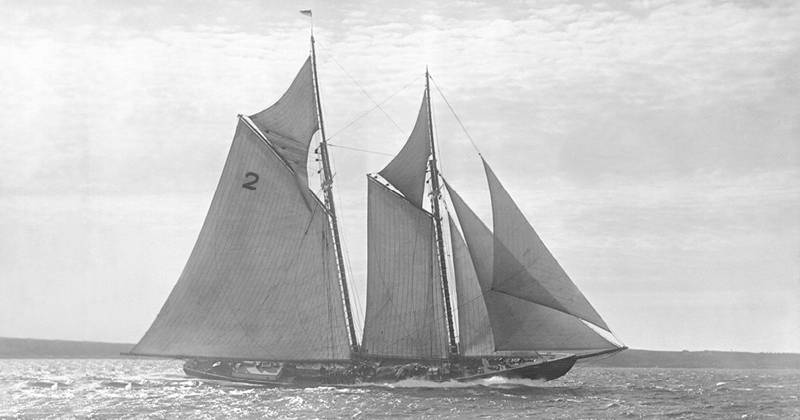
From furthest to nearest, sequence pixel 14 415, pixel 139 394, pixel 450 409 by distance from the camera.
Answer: pixel 139 394
pixel 450 409
pixel 14 415

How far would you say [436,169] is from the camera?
63000mm

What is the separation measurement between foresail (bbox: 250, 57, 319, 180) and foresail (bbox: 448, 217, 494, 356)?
10.7 metres

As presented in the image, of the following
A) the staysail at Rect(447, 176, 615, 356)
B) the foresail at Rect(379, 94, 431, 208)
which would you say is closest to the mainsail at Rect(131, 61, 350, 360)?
the foresail at Rect(379, 94, 431, 208)

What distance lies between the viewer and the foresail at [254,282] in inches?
2414

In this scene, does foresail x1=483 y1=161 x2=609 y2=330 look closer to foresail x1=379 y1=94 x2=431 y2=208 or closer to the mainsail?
foresail x1=379 y1=94 x2=431 y2=208

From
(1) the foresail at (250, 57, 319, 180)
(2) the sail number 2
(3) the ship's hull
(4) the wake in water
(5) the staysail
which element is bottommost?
(4) the wake in water

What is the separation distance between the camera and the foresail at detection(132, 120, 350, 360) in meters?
61.3

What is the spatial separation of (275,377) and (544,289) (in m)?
19.5

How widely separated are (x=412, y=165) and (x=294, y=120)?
8161mm

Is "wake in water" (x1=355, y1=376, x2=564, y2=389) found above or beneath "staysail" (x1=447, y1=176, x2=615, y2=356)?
beneath

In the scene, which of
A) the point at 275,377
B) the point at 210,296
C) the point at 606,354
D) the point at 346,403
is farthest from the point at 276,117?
the point at 606,354

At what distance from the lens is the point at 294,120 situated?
210ft

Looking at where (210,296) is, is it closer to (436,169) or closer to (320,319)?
(320,319)

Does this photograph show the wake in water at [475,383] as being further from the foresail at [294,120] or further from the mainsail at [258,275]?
the foresail at [294,120]
